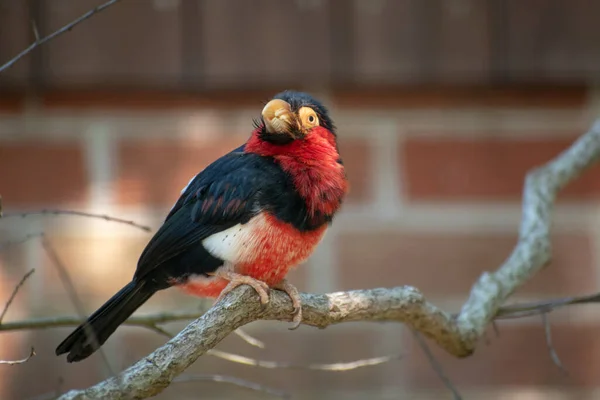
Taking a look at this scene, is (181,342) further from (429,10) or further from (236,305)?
(429,10)

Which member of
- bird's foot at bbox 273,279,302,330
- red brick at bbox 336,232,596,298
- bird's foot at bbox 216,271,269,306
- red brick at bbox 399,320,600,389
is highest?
bird's foot at bbox 216,271,269,306

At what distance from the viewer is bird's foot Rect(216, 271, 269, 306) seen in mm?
1327

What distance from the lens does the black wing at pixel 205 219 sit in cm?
146

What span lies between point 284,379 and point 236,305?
35.8 inches

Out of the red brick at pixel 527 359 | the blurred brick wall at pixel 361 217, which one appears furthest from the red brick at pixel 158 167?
the red brick at pixel 527 359

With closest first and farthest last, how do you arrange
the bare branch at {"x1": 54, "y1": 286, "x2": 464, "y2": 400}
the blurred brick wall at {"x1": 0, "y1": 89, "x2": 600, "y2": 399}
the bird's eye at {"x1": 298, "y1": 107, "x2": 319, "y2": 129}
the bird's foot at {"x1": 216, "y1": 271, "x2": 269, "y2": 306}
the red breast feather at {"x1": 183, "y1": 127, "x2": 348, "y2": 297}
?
the bare branch at {"x1": 54, "y1": 286, "x2": 464, "y2": 400} < the bird's foot at {"x1": 216, "y1": 271, "x2": 269, "y2": 306} < the red breast feather at {"x1": 183, "y1": 127, "x2": 348, "y2": 297} < the bird's eye at {"x1": 298, "y1": 107, "x2": 319, "y2": 129} < the blurred brick wall at {"x1": 0, "y1": 89, "x2": 600, "y2": 399}

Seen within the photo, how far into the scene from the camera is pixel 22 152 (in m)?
2.08

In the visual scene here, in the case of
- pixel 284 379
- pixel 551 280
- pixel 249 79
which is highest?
pixel 249 79

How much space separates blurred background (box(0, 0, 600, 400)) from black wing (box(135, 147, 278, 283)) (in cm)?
60

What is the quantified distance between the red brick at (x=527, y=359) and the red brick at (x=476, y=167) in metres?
0.35

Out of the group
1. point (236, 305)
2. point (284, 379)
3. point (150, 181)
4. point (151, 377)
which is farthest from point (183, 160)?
point (151, 377)

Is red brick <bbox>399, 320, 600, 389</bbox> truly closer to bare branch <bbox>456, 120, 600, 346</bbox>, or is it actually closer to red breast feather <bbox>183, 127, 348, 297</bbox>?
bare branch <bbox>456, 120, 600, 346</bbox>

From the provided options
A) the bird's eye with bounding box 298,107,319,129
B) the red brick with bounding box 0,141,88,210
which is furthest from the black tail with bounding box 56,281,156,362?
the red brick with bounding box 0,141,88,210

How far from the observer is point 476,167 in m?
2.17
